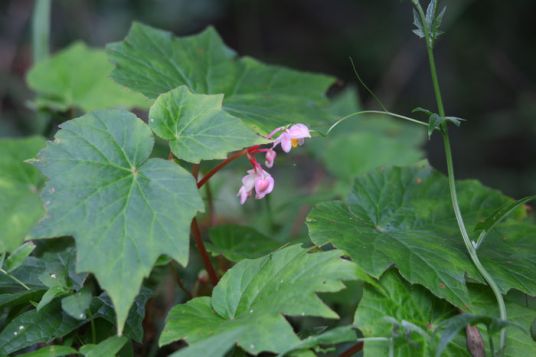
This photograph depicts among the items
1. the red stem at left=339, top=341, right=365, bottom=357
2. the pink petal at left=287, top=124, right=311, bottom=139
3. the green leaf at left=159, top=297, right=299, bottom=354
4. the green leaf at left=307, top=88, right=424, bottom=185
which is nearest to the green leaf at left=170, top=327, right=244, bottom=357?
the green leaf at left=159, top=297, right=299, bottom=354

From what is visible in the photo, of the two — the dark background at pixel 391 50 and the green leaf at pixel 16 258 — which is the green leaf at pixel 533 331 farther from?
the dark background at pixel 391 50

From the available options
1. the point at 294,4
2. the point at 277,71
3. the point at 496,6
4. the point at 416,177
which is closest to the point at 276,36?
the point at 294,4

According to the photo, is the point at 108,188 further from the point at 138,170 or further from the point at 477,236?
the point at 477,236

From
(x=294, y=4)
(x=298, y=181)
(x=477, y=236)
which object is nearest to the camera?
(x=477, y=236)

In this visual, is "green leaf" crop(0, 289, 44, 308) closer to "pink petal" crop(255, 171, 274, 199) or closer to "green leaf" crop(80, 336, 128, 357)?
"green leaf" crop(80, 336, 128, 357)

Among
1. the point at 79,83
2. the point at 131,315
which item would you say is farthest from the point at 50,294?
the point at 79,83

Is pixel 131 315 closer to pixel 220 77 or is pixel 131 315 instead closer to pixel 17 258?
pixel 17 258
